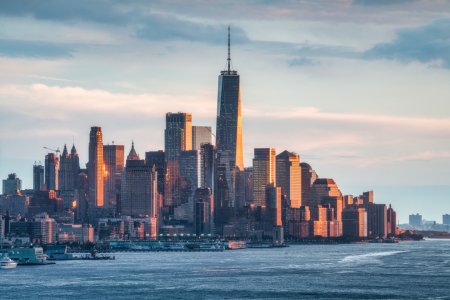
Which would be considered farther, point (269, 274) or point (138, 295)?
point (269, 274)

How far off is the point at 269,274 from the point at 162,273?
2444cm

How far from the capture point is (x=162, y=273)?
18988 centimetres

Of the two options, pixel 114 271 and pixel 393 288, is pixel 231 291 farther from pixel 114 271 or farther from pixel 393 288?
pixel 114 271

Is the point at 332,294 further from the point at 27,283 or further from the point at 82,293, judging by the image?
the point at 27,283

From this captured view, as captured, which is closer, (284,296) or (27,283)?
(284,296)

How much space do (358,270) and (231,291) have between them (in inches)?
2263

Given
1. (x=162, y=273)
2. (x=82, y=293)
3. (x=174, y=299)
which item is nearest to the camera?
(x=174, y=299)

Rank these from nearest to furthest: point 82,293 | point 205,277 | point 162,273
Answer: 1. point 82,293
2. point 205,277
3. point 162,273

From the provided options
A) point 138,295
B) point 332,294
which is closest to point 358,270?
point 332,294

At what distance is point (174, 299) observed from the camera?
446 ft

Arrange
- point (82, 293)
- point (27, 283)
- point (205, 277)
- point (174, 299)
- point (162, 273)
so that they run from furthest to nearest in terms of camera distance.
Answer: point (162, 273)
point (205, 277)
point (27, 283)
point (82, 293)
point (174, 299)

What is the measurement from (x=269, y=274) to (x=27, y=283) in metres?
53.5

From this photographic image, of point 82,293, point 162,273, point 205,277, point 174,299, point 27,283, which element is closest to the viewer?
point 174,299

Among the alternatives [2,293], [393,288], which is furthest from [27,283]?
[393,288]
